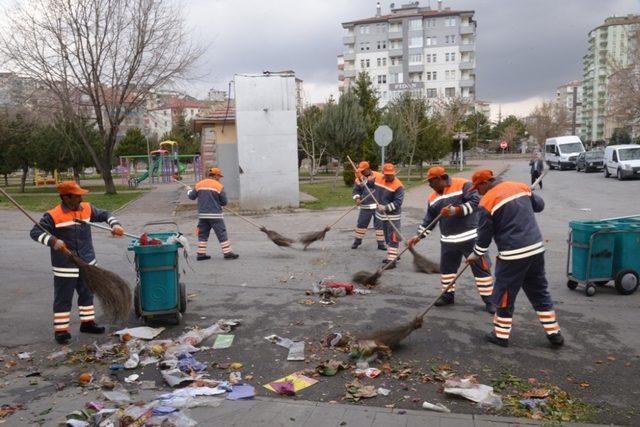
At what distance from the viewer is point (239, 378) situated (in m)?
4.71

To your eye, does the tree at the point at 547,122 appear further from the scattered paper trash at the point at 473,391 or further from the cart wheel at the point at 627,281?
the scattered paper trash at the point at 473,391

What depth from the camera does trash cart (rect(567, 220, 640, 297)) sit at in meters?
7.09

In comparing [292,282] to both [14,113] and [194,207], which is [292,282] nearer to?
[194,207]

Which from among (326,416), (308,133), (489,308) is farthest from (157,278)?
(308,133)

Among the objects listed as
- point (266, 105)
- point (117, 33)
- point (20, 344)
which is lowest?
point (20, 344)

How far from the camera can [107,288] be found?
5.86 m

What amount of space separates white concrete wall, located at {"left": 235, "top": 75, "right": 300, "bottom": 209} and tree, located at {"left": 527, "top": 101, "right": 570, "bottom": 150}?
198 ft

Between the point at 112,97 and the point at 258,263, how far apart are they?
653 inches

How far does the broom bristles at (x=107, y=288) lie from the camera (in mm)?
5828

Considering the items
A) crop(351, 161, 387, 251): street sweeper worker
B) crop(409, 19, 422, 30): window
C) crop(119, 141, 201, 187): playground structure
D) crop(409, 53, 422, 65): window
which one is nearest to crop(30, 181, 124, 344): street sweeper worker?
crop(351, 161, 387, 251): street sweeper worker

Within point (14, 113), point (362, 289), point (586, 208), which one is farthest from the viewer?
point (14, 113)

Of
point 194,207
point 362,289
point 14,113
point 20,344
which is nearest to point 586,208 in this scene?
point 362,289

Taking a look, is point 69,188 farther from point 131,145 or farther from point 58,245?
point 131,145

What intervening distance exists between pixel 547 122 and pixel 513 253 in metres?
73.2
